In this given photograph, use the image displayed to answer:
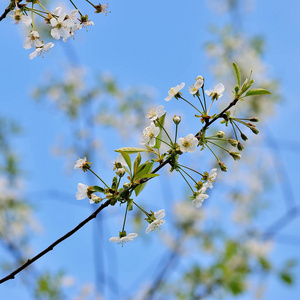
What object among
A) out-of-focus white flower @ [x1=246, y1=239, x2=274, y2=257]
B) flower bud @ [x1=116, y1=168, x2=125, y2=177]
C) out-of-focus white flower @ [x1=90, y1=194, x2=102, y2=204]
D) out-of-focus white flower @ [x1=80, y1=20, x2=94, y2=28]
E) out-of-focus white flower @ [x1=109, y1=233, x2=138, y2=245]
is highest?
out-of-focus white flower @ [x1=246, y1=239, x2=274, y2=257]

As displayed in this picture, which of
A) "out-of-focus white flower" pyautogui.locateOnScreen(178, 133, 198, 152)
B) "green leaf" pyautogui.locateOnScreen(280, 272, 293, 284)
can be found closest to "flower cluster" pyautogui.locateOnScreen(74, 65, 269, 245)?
"out-of-focus white flower" pyautogui.locateOnScreen(178, 133, 198, 152)

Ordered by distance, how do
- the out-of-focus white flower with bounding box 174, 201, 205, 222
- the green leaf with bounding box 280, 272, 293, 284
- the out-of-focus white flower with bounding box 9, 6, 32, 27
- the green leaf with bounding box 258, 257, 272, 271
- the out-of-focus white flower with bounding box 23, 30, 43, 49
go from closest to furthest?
the out-of-focus white flower with bounding box 9, 6, 32, 27 < the out-of-focus white flower with bounding box 23, 30, 43, 49 < the green leaf with bounding box 280, 272, 293, 284 < the green leaf with bounding box 258, 257, 272, 271 < the out-of-focus white flower with bounding box 174, 201, 205, 222

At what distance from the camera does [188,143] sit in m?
1.40

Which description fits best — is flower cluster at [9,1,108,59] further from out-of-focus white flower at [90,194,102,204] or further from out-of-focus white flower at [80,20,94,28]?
out-of-focus white flower at [90,194,102,204]

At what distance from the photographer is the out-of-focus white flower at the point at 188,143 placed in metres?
1.39

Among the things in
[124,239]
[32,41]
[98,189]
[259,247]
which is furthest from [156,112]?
[259,247]

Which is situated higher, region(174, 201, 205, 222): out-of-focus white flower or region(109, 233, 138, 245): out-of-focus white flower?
region(174, 201, 205, 222): out-of-focus white flower

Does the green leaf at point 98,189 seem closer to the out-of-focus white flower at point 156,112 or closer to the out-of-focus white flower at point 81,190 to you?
the out-of-focus white flower at point 81,190

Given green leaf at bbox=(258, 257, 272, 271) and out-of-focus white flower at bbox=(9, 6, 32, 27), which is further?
green leaf at bbox=(258, 257, 272, 271)

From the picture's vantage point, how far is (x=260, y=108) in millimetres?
6582

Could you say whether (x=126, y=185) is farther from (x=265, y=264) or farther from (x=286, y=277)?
(x=265, y=264)

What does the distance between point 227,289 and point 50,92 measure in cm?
456

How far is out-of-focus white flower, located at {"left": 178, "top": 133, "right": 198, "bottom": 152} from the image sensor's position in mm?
1389

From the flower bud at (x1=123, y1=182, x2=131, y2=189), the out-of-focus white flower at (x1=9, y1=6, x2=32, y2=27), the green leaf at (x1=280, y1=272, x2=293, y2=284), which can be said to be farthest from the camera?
the green leaf at (x1=280, y1=272, x2=293, y2=284)
